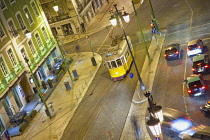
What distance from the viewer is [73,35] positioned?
212ft

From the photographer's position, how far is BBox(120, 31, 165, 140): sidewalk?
1058 inches

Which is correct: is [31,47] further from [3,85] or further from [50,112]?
[50,112]

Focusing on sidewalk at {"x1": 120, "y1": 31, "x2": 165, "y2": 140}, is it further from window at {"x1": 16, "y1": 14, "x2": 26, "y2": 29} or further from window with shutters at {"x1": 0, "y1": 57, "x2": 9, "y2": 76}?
window at {"x1": 16, "y1": 14, "x2": 26, "y2": 29}

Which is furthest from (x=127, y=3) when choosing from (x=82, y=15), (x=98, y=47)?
(x=98, y=47)

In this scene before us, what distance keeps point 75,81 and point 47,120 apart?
28.5 ft

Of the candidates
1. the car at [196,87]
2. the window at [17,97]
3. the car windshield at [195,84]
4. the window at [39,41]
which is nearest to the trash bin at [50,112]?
the window at [17,97]

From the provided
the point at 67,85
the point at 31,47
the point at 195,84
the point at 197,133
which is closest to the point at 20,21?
the point at 31,47

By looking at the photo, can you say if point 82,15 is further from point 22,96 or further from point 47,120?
point 47,120

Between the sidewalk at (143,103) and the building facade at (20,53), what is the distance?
10.8 metres

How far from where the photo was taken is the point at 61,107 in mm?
36688

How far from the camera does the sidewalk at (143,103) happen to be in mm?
26869

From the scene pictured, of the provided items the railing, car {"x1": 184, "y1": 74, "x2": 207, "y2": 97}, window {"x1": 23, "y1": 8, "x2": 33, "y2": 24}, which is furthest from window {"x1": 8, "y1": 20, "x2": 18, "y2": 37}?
car {"x1": 184, "y1": 74, "x2": 207, "y2": 97}

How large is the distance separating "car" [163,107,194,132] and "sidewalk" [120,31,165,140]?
1.80 metres

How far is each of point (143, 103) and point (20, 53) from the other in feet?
56.6
